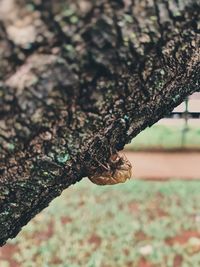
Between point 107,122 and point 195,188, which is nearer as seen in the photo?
point 107,122

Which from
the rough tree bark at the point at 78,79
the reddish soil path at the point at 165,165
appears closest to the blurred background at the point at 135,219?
the reddish soil path at the point at 165,165

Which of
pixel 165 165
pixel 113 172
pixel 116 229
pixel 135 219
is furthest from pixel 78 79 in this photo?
pixel 165 165

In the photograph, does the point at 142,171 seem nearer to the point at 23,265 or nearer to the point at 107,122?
the point at 23,265

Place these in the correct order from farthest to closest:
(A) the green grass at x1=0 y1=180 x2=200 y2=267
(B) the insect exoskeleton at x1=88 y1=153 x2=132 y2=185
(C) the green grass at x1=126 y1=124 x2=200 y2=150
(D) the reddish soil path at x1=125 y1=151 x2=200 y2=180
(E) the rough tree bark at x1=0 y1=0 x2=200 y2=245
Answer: (C) the green grass at x1=126 y1=124 x2=200 y2=150
(D) the reddish soil path at x1=125 y1=151 x2=200 y2=180
(A) the green grass at x1=0 y1=180 x2=200 y2=267
(B) the insect exoskeleton at x1=88 y1=153 x2=132 y2=185
(E) the rough tree bark at x1=0 y1=0 x2=200 y2=245

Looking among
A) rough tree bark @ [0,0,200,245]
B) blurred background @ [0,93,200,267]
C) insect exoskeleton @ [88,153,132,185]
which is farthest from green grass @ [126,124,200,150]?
rough tree bark @ [0,0,200,245]

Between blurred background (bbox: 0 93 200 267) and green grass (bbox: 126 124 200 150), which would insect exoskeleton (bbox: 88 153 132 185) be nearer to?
blurred background (bbox: 0 93 200 267)

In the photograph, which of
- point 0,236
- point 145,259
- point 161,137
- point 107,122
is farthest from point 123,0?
point 161,137

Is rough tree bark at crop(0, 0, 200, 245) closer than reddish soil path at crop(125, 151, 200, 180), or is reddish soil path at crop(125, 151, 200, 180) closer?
rough tree bark at crop(0, 0, 200, 245)
